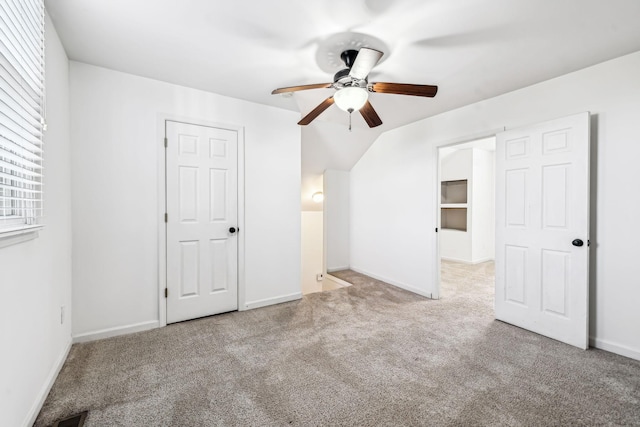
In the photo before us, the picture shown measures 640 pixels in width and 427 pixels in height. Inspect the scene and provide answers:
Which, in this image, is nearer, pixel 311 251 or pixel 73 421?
pixel 73 421

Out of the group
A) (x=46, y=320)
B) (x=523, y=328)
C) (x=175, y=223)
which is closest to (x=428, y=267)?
(x=523, y=328)

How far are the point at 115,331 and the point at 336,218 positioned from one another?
3417mm

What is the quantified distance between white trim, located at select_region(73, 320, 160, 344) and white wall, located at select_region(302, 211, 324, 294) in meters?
3.04

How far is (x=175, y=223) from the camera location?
2.84 metres

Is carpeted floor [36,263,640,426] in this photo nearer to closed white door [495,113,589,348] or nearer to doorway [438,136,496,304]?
closed white door [495,113,589,348]

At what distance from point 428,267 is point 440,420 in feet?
7.62

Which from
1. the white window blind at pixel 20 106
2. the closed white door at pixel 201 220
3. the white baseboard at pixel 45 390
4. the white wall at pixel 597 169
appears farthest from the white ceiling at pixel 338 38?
the white baseboard at pixel 45 390

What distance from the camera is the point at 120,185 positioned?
8.42ft

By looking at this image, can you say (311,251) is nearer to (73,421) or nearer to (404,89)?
(404,89)

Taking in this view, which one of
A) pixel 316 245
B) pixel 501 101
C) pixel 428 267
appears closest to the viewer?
pixel 501 101

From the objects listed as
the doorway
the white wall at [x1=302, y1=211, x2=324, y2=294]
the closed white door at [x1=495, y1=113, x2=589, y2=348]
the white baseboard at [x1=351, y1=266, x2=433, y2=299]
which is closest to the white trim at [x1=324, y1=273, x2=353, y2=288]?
the white baseboard at [x1=351, y1=266, x2=433, y2=299]

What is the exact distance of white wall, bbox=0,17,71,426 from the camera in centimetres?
131

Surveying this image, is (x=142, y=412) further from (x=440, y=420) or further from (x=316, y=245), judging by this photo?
(x=316, y=245)

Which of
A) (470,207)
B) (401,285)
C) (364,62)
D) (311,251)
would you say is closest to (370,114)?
(364,62)
